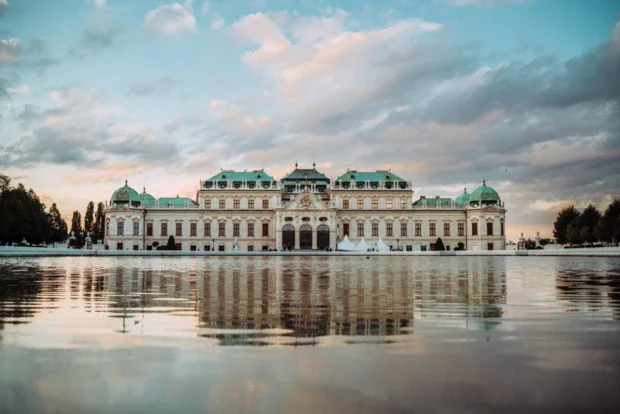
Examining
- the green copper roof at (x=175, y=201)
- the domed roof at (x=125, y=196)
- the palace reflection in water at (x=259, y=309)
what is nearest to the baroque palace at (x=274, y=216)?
the domed roof at (x=125, y=196)

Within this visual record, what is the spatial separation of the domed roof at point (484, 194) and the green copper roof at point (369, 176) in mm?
14810

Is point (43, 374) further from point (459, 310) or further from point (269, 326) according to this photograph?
point (459, 310)

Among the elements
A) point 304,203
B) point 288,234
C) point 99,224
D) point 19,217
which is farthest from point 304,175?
point 19,217

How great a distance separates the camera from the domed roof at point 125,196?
105562mm

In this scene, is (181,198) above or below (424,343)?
above

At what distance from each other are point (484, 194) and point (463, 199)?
7395 mm

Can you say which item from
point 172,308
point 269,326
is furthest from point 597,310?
point 172,308

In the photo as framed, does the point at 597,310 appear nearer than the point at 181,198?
Yes

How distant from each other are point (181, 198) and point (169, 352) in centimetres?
10875

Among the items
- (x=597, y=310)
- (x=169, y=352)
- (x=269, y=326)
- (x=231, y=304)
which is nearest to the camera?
(x=169, y=352)

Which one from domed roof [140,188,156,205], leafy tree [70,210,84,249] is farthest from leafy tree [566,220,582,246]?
leafy tree [70,210,84,249]

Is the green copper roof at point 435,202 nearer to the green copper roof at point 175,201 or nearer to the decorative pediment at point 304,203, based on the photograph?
the decorative pediment at point 304,203

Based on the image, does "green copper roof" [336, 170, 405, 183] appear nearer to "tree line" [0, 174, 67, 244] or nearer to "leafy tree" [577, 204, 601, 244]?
"leafy tree" [577, 204, 601, 244]

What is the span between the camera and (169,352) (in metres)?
5.72
